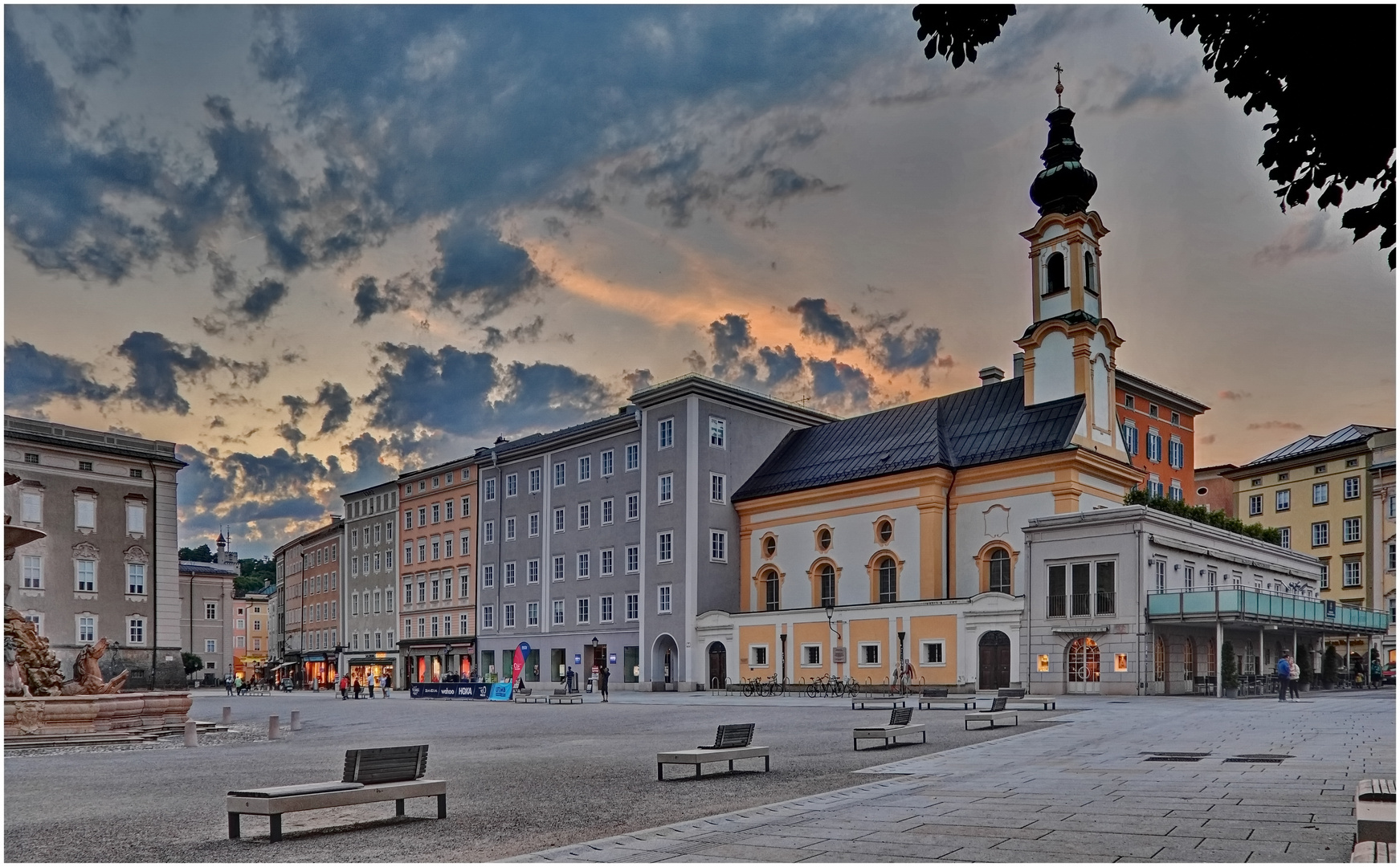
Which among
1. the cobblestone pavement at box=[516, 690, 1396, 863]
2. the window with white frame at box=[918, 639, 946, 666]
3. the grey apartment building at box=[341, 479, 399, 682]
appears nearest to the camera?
the cobblestone pavement at box=[516, 690, 1396, 863]

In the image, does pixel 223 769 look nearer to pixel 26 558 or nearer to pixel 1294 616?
pixel 1294 616

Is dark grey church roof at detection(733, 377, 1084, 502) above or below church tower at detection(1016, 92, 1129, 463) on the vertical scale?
below

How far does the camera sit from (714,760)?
54.5ft

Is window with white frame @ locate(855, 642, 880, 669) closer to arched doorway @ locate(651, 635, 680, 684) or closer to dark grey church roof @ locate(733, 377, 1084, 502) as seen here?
dark grey church roof @ locate(733, 377, 1084, 502)

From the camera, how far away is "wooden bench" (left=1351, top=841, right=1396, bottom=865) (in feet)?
25.0

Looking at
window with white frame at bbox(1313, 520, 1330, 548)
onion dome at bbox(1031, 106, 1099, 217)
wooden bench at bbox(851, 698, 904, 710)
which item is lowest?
wooden bench at bbox(851, 698, 904, 710)

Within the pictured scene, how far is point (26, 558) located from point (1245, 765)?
Result: 62.6m

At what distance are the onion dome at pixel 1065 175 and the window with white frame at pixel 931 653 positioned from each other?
2327 cm

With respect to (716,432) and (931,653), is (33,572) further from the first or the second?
(931,653)

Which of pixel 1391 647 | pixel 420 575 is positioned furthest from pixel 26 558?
pixel 1391 647

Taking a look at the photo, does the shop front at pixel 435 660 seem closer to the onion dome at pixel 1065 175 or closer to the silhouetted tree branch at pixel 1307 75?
the onion dome at pixel 1065 175

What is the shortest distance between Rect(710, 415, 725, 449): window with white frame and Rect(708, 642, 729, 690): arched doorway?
36.0 feet

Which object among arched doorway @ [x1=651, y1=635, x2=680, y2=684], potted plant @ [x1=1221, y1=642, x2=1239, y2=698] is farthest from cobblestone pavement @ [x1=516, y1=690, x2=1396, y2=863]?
arched doorway @ [x1=651, y1=635, x2=680, y2=684]

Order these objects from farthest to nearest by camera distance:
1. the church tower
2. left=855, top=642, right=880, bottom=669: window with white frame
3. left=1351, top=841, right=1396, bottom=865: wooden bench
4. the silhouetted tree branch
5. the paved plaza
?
the church tower < left=855, top=642, right=880, bottom=669: window with white frame < the paved plaza < left=1351, top=841, right=1396, bottom=865: wooden bench < the silhouetted tree branch
